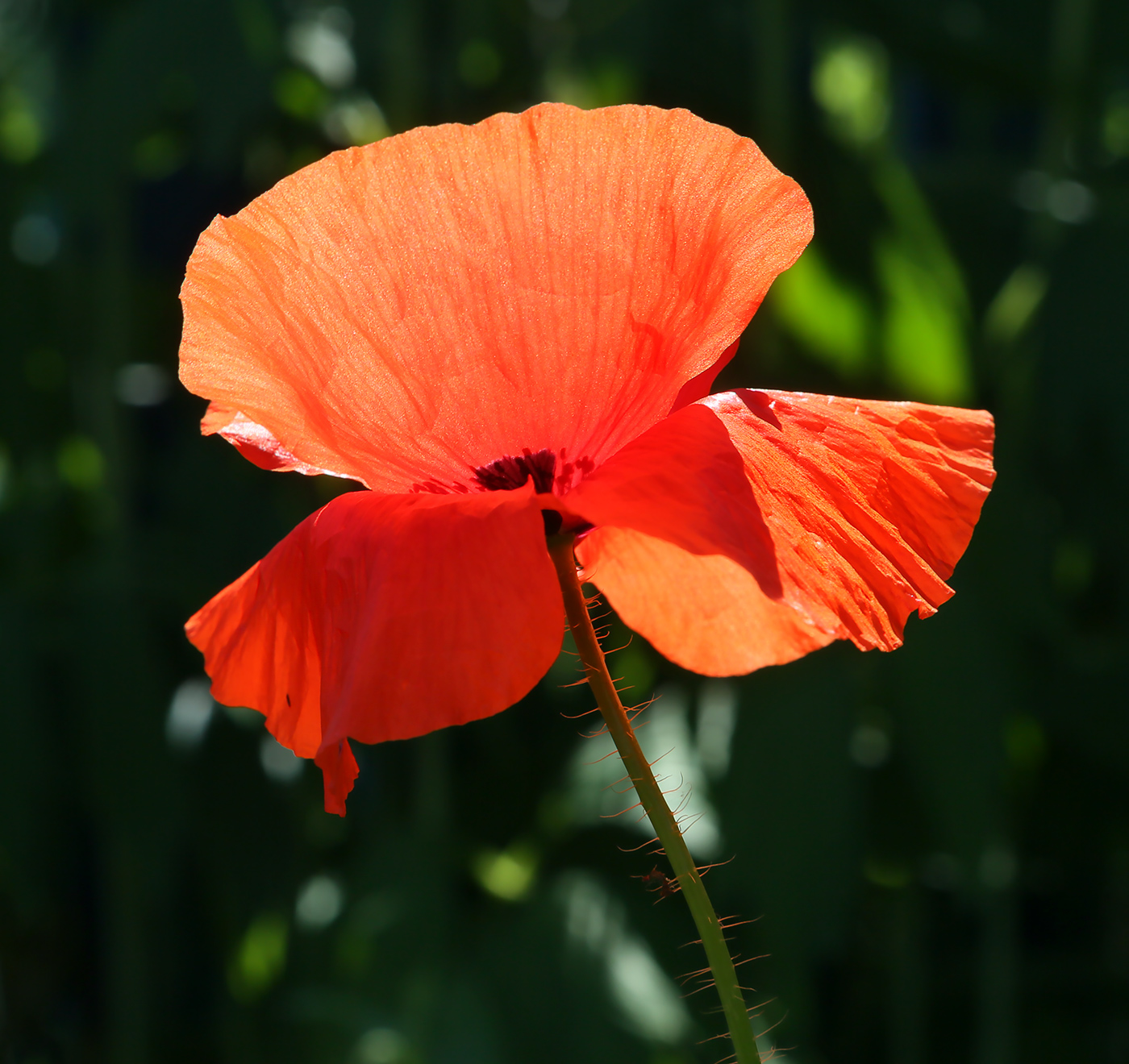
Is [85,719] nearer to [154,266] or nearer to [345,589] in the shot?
[154,266]

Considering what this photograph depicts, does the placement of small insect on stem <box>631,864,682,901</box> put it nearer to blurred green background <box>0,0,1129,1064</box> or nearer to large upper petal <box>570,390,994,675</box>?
large upper petal <box>570,390,994,675</box>

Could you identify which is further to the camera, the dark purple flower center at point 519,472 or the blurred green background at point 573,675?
the blurred green background at point 573,675

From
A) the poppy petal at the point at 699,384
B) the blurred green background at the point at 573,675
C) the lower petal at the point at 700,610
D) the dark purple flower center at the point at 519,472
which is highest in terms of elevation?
the poppy petal at the point at 699,384

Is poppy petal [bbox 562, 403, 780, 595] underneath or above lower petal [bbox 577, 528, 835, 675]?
above

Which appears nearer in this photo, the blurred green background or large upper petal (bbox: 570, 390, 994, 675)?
large upper petal (bbox: 570, 390, 994, 675)

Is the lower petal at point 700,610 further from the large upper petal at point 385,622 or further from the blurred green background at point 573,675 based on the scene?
the blurred green background at point 573,675

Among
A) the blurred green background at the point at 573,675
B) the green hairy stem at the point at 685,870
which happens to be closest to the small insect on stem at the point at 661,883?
the green hairy stem at the point at 685,870

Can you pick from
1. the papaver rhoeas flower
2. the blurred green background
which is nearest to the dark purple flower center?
the papaver rhoeas flower
